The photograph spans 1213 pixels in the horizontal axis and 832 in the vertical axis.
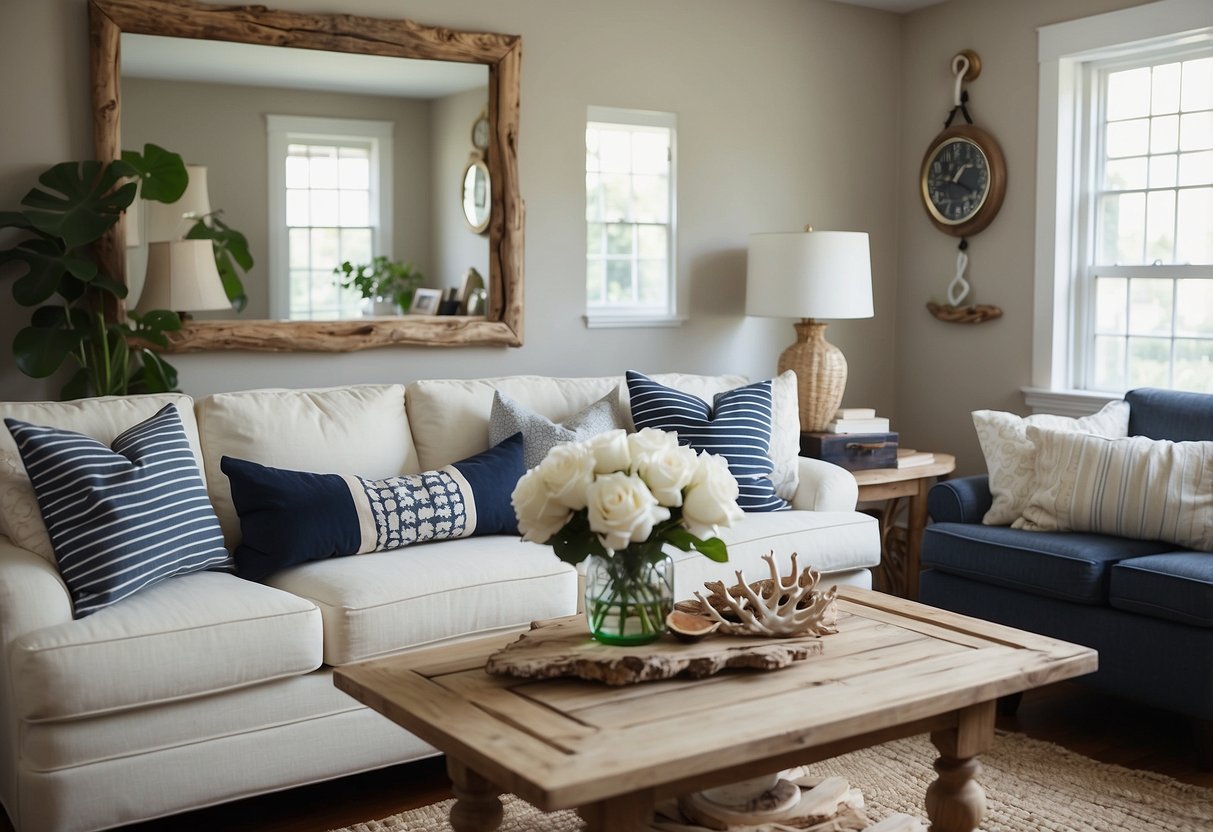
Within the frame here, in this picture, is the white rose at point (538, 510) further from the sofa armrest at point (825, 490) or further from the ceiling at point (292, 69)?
the ceiling at point (292, 69)

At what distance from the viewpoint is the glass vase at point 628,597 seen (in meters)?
2.23

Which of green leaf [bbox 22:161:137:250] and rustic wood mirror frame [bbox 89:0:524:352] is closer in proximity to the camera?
green leaf [bbox 22:161:137:250]

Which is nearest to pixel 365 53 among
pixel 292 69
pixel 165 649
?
pixel 292 69

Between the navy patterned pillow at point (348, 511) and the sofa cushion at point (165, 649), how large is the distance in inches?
8.7

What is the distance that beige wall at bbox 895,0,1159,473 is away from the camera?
15.7 feet

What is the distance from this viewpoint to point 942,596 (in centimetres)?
378

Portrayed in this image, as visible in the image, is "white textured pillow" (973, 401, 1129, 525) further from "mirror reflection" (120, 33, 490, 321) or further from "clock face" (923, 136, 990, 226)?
"mirror reflection" (120, 33, 490, 321)

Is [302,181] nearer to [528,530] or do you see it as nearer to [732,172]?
[732,172]

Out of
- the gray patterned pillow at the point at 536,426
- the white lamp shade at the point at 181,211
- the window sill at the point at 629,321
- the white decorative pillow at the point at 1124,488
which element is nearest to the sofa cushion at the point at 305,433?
the gray patterned pillow at the point at 536,426

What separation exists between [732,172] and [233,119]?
2001mm

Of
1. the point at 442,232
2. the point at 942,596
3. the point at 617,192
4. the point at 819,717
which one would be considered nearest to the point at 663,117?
the point at 617,192

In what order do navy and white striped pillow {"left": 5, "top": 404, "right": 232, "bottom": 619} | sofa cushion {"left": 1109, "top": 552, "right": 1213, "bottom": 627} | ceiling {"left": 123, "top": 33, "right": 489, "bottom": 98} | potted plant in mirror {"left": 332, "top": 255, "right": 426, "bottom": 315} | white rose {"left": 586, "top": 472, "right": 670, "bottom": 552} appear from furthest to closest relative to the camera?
potted plant in mirror {"left": 332, "top": 255, "right": 426, "bottom": 315} → ceiling {"left": 123, "top": 33, "right": 489, "bottom": 98} → sofa cushion {"left": 1109, "top": 552, "right": 1213, "bottom": 627} → navy and white striped pillow {"left": 5, "top": 404, "right": 232, "bottom": 619} → white rose {"left": 586, "top": 472, "right": 670, "bottom": 552}

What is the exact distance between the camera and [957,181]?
5.04 m

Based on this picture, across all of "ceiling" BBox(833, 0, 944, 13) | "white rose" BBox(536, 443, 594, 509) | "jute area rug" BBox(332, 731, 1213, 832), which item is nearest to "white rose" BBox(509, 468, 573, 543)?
"white rose" BBox(536, 443, 594, 509)
